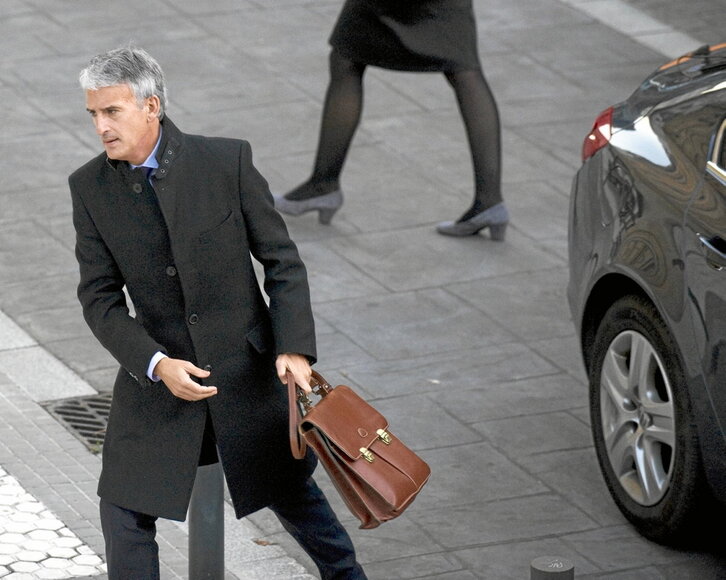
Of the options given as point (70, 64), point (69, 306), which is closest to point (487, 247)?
point (69, 306)

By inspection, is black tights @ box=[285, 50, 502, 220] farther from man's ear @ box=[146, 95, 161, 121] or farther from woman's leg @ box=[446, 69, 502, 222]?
man's ear @ box=[146, 95, 161, 121]

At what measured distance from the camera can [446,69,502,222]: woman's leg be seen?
8227mm

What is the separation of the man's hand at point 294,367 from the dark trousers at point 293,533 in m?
0.42

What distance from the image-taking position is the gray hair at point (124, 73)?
4094 mm

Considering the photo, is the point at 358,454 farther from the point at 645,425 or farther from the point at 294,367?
the point at 645,425

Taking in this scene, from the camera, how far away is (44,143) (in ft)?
29.8

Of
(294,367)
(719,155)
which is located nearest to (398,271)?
(719,155)

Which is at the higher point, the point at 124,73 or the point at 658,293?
the point at 124,73

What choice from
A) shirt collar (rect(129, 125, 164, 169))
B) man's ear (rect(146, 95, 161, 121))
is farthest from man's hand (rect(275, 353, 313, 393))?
man's ear (rect(146, 95, 161, 121))

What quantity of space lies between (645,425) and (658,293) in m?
0.46

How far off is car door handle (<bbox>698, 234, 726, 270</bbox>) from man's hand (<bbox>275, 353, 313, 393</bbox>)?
56.1 inches

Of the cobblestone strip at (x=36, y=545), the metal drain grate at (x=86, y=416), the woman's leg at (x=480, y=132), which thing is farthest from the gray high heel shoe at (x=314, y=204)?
the cobblestone strip at (x=36, y=545)

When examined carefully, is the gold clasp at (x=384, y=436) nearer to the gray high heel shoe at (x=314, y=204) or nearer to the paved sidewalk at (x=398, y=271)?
the paved sidewalk at (x=398, y=271)

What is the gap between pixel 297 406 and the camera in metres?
4.28
